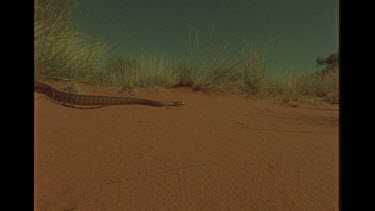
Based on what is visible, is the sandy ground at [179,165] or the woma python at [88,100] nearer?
the sandy ground at [179,165]

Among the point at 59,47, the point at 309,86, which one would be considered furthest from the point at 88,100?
the point at 309,86

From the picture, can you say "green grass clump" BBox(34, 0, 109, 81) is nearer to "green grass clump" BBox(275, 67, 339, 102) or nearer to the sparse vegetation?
the sparse vegetation

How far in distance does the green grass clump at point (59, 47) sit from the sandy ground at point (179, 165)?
2254 mm

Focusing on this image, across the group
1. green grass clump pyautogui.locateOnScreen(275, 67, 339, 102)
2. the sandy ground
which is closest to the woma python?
the sandy ground

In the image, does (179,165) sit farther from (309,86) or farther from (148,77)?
(309,86)

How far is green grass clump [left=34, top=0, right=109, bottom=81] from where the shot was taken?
15.1 ft

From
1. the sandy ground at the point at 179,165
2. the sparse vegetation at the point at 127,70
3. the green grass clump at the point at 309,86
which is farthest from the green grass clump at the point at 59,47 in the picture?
the green grass clump at the point at 309,86

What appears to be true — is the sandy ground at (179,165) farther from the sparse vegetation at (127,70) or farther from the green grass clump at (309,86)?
the green grass clump at (309,86)

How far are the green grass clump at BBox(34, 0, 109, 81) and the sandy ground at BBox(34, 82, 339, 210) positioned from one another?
2254 mm

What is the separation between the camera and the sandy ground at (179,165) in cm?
118
